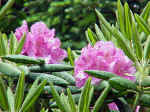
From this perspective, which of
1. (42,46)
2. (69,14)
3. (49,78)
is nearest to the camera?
(49,78)

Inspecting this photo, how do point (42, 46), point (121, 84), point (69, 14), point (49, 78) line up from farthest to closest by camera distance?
point (69, 14) < point (42, 46) < point (49, 78) < point (121, 84)

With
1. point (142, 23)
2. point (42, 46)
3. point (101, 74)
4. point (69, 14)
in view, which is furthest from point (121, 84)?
point (69, 14)

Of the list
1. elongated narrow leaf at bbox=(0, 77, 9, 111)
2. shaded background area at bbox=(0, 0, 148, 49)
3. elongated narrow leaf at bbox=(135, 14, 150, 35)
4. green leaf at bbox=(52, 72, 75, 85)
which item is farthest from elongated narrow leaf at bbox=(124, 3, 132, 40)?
shaded background area at bbox=(0, 0, 148, 49)

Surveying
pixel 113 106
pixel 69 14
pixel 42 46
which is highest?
pixel 69 14

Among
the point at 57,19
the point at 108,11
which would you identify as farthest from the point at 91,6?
the point at 57,19

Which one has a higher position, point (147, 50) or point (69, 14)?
point (69, 14)

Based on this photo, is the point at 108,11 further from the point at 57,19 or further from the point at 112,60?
the point at 112,60

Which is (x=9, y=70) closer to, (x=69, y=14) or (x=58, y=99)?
(x=58, y=99)
